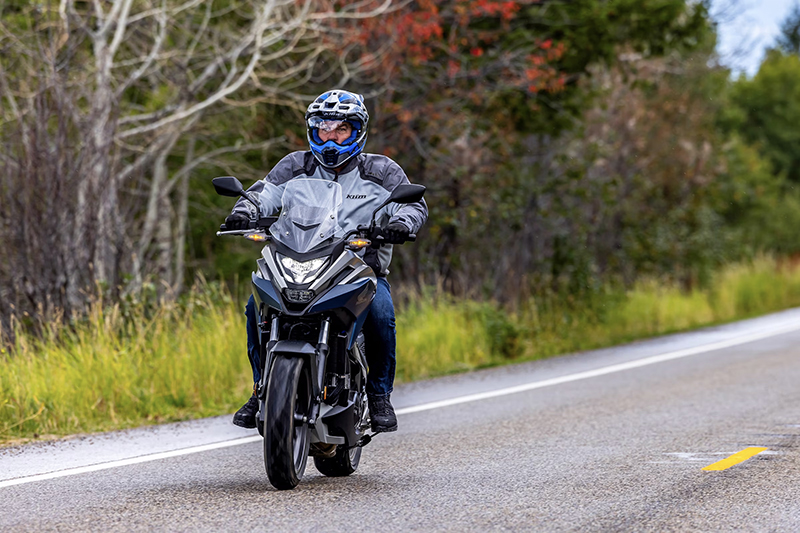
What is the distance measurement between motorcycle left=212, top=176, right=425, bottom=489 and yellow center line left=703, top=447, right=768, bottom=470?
2.27 metres

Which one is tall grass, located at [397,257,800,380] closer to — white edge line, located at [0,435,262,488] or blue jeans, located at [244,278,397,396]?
white edge line, located at [0,435,262,488]

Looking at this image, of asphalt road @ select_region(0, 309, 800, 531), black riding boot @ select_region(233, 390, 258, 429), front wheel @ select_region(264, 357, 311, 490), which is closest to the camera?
asphalt road @ select_region(0, 309, 800, 531)

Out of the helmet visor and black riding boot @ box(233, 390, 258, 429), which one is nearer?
black riding boot @ box(233, 390, 258, 429)

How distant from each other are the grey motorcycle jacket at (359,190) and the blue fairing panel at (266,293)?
1.60 feet

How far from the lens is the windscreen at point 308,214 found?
6.37 metres

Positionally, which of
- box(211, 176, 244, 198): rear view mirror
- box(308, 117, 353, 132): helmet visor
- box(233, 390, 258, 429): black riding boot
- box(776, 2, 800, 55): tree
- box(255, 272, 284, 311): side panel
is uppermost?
box(776, 2, 800, 55): tree

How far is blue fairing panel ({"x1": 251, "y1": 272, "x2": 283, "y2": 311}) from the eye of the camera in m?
6.25

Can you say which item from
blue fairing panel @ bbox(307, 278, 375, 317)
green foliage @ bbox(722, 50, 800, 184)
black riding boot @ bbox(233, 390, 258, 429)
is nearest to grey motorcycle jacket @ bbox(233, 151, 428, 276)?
blue fairing panel @ bbox(307, 278, 375, 317)

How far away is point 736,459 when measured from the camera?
301 inches

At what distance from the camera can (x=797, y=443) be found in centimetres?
830

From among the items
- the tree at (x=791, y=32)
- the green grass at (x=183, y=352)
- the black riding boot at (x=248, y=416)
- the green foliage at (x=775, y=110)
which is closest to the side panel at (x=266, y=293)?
the black riding boot at (x=248, y=416)

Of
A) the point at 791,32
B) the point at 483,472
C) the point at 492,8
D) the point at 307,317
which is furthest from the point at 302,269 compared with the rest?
the point at 791,32

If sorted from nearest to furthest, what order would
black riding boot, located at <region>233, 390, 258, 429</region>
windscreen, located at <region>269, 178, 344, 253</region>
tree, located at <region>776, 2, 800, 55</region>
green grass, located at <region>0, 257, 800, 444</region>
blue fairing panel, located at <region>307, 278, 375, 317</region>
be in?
1. blue fairing panel, located at <region>307, 278, 375, 317</region>
2. windscreen, located at <region>269, 178, 344, 253</region>
3. black riding boot, located at <region>233, 390, 258, 429</region>
4. green grass, located at <region>0, 257, 800, 444</region>
5. tree, located at <region>776, 2, 800, 55</region>

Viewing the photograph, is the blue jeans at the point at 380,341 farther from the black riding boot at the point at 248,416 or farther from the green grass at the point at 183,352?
the green grass at the point at 183,352
